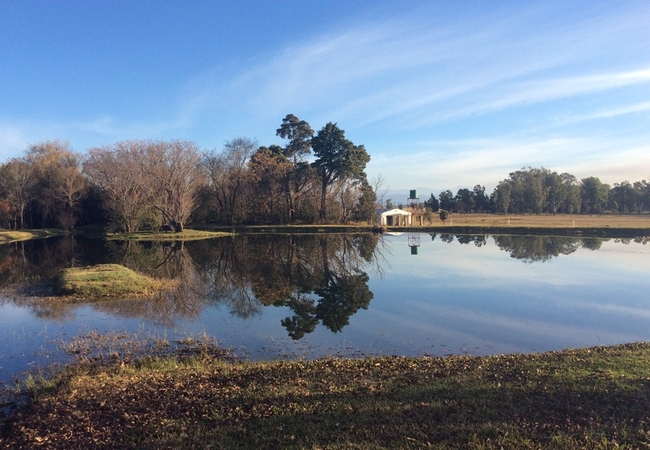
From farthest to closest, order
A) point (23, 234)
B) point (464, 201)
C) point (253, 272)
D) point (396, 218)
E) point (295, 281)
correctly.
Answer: point (464, 201), point (396, 218), point (23, 234), point (253, 272), point (295, 281)

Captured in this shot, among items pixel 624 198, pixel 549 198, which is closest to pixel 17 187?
pixel 549 198

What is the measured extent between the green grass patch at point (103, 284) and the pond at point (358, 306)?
96 centimetres

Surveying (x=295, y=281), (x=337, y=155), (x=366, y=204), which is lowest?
(x=295, y=281)

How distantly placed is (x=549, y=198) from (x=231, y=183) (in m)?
66.8

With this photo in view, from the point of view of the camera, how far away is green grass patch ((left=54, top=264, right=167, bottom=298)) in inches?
606

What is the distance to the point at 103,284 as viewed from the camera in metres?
16.0

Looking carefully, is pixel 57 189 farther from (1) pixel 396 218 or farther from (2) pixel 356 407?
(2) pixel 356 407

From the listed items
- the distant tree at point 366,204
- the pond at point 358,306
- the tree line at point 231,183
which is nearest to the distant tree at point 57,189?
the tree line at point 231,183

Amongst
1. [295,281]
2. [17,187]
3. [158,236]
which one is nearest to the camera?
[295,281]

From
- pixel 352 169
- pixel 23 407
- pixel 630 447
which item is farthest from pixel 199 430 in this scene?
pixel 352 169

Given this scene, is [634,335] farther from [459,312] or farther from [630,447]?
[630,447]

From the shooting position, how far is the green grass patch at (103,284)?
15.4 meters

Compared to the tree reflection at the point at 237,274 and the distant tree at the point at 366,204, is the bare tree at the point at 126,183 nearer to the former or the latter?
the tree reflection at the point at 237,274

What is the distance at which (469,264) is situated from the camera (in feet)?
79.7
